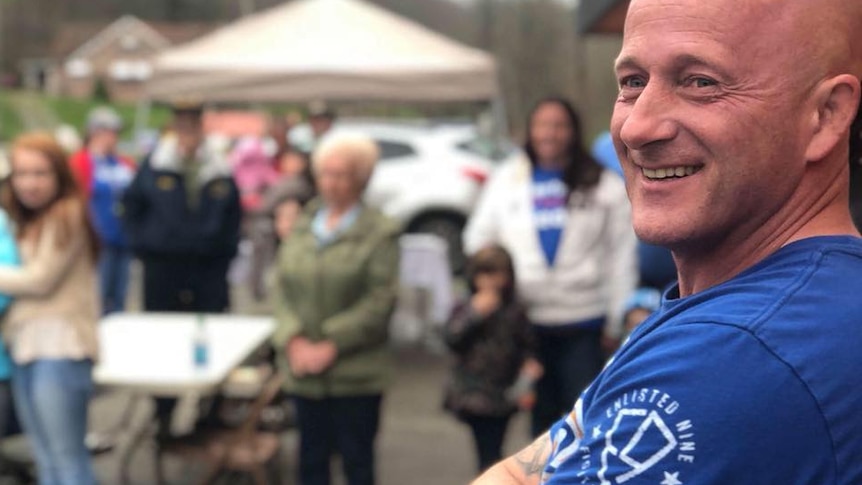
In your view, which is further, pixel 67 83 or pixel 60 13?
pixel 67 83

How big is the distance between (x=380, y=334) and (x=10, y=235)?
1.57 metres

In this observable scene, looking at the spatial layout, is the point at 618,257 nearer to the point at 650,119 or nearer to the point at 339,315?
the point at 339,315

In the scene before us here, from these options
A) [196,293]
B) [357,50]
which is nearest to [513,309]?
[196,293]

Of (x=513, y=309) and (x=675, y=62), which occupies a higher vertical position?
(x=675, y=62)

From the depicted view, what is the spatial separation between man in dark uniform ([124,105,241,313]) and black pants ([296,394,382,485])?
202 cm

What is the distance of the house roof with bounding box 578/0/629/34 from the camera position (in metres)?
3.73

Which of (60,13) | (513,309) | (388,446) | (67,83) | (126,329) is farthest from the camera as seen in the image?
(67,83)

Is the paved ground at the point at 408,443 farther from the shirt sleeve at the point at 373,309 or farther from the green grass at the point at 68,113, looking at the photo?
the green grass at the point at 68,113

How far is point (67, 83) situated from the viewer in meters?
65.8

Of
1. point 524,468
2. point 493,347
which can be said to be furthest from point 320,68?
point 524,468

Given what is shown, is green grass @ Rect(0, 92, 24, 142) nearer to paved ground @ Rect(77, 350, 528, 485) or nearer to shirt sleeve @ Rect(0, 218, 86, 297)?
paved ground @ Rect(77, 350, 528, 485)

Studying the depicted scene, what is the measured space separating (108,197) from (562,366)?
541 cm

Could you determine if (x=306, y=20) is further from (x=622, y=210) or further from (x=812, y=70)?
(x=812, y=70)

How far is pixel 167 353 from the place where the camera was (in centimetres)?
523
